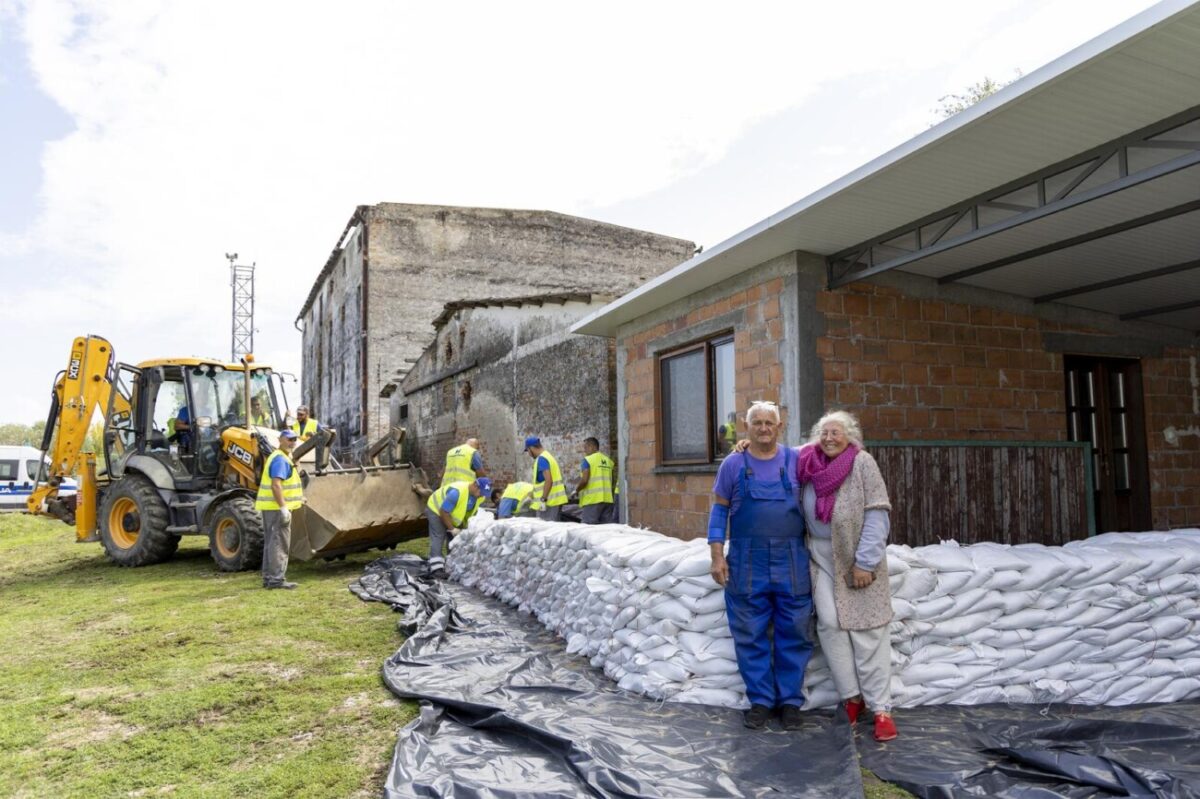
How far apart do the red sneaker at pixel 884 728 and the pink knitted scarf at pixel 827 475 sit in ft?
2.93

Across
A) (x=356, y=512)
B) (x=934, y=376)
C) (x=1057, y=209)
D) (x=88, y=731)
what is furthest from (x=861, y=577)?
(x=356, y=512)

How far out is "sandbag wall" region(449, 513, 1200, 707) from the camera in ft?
13.6

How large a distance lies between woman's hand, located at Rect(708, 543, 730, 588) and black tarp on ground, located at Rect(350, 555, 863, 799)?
2.09 feet

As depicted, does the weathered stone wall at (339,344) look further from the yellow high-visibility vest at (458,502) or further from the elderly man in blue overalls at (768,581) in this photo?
the elderly man in blue overalls at (768,581)

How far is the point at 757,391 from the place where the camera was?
6566 millimetres

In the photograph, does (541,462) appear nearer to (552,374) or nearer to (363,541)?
(363,541)

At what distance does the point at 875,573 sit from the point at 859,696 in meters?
0.61

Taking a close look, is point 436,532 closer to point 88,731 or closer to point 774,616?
point 88,731

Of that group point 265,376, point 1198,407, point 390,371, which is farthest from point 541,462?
point 390,371

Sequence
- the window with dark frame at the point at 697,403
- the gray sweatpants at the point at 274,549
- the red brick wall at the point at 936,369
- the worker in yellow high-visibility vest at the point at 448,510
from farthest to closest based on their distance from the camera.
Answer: the worker in yellow high-visibility vest at the point at 448,510 < the gray sweatpants at the point at 274,549 < the window with dark frame at the point at 697,403 < the red brick wall at the point at 936,369

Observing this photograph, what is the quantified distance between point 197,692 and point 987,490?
17.4ft

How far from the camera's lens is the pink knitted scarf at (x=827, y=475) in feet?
13.1

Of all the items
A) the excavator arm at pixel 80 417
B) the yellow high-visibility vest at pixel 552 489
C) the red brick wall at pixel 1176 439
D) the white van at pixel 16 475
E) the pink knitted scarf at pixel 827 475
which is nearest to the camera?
Result: the pink knitted scarf at pixel 827 475

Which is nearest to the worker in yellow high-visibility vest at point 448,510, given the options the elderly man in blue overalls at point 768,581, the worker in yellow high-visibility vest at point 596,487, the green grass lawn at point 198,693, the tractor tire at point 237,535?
the green grass lawn at point 198,693
